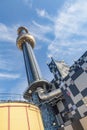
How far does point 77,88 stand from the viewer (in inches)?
528

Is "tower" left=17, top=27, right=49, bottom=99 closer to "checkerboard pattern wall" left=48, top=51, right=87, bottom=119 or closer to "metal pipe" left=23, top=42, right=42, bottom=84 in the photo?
"metal pipe" left=23, top=42, right=42, bottom=84

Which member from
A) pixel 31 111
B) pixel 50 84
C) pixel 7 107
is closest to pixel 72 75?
pixel 50 84

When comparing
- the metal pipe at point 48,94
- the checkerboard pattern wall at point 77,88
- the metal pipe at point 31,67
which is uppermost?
the metal pipe at point 31,67

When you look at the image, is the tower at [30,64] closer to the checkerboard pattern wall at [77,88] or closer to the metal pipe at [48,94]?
the metal pipe at [48,94]

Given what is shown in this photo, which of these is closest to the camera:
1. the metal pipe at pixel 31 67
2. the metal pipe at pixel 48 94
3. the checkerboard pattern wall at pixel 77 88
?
the checkerboard pattern wall at pixel 77 88

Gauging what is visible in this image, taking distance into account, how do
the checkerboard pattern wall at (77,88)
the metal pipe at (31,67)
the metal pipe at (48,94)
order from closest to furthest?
the checkerboard pattern wall at (77,88) → the metal pipe at (48,94) → the metal pipe at (31,67)

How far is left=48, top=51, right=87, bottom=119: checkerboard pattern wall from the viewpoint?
12672 millimetres

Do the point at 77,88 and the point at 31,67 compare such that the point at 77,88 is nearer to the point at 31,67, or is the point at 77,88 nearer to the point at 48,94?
the point at 48,94

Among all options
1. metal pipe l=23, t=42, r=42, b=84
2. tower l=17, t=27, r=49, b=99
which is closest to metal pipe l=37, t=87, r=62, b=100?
tower l=17, t=27, r=49, b=99

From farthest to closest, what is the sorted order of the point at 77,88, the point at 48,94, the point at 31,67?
the point at 31,67 < the point at 48,94 < the point at 77,88

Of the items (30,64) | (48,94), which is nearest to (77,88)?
(48,94)

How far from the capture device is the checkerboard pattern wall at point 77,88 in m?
12.7

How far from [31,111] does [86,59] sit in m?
7.08

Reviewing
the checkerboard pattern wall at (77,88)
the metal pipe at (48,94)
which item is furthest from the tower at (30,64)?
the checkerboard pattern wall at (77,88)
